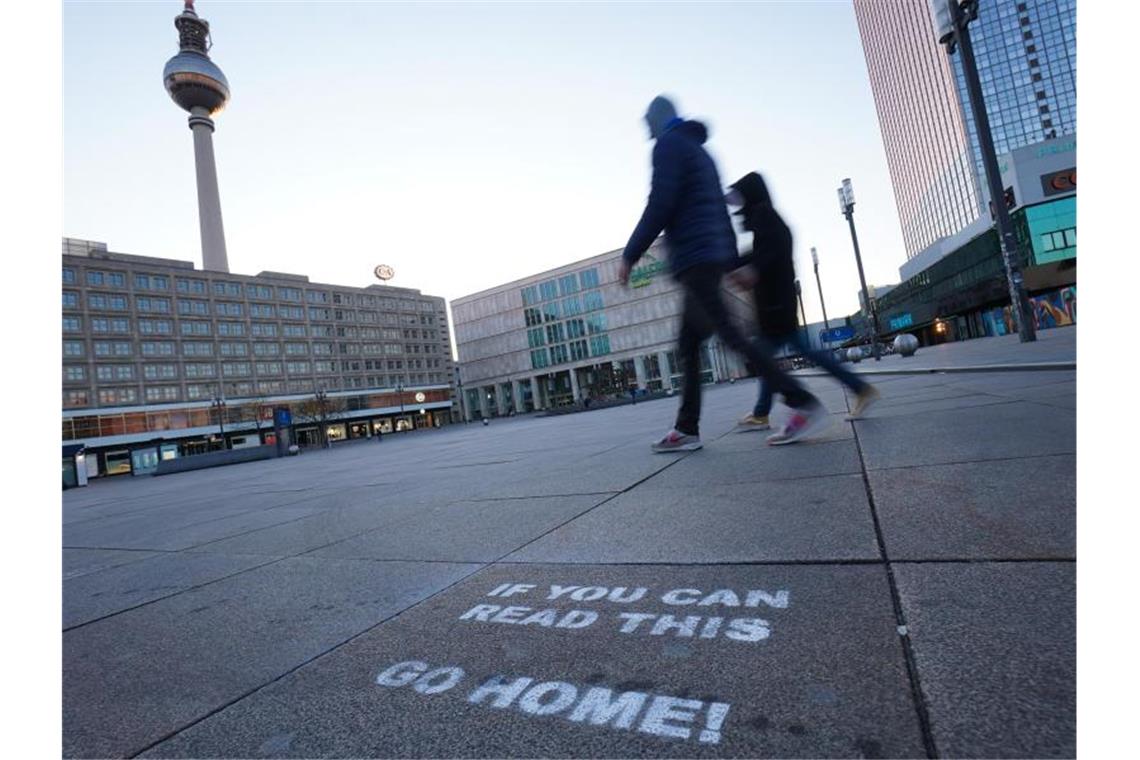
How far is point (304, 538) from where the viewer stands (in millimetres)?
3221

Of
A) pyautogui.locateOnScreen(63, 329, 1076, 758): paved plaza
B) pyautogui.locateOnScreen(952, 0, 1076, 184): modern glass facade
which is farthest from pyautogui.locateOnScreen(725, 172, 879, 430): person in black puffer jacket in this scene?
pyautogui.locateOnScreen(952, 0, 1076, 184): modern glass facade

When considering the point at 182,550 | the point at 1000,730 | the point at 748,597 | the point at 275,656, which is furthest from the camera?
the point at 182,550

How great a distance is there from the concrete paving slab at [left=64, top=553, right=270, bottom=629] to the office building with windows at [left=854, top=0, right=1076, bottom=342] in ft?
158

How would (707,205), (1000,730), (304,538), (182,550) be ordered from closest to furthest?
(1000,730)
(304,538)
(182,550)
(707,205)

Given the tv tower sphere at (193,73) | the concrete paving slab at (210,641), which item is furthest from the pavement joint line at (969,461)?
the tv tower sphere at (193,73)

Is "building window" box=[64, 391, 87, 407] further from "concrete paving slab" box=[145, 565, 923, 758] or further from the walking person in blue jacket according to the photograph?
"concrete paving slab" box=[145, 565, 923, 758]

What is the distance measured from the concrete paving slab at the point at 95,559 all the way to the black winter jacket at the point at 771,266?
4.77 m

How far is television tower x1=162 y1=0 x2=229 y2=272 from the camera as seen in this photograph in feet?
260

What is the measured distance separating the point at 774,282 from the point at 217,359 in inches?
3157

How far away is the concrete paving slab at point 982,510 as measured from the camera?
1484mm
